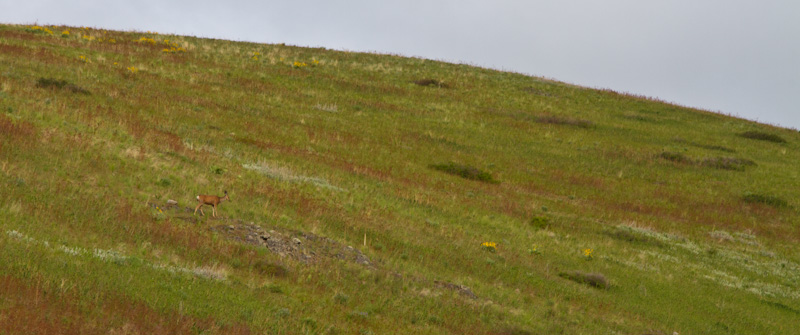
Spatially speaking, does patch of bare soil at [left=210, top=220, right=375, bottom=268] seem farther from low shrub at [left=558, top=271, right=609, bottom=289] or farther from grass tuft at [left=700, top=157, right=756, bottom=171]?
grass tuft at [left=700, top=157, right=756, bottom=171]

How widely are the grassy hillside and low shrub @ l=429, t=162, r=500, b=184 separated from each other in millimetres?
94

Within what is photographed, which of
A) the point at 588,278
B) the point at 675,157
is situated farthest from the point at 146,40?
the point at 588,278

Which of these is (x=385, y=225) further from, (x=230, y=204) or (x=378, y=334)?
(x=378, y=334)

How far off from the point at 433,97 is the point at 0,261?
4217 cm

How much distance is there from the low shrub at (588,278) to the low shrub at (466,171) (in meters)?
12.1

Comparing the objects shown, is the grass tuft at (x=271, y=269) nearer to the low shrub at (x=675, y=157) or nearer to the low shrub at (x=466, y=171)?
the low shrub at (x=466, y=171)

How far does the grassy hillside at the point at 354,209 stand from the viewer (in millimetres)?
11281

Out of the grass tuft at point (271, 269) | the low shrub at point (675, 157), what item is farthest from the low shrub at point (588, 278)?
the low shrub at point (675, 157)

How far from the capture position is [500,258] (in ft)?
64.7

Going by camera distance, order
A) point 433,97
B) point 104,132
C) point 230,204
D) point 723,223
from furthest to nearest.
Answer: point 433,97 → point 723,223 → point 104,132 → point 230,204

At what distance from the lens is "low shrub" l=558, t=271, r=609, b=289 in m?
19.0

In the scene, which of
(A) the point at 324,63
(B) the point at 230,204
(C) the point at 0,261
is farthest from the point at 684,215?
(A) the point at 324,63

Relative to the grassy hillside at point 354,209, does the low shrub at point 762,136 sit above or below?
above

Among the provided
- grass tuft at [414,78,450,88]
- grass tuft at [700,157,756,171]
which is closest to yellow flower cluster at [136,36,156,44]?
grass tuft at [414,78,450,88]
